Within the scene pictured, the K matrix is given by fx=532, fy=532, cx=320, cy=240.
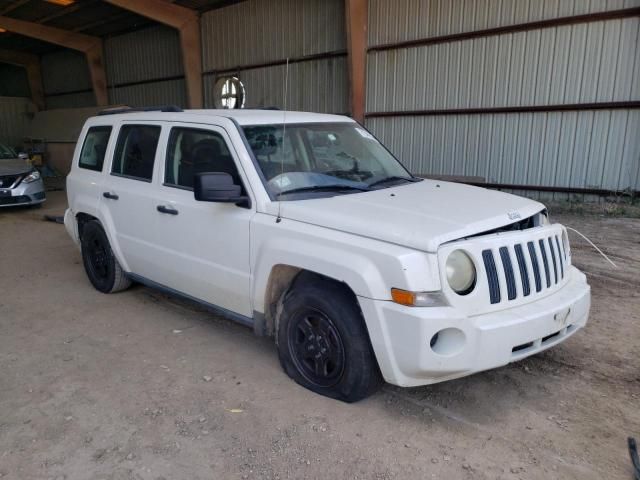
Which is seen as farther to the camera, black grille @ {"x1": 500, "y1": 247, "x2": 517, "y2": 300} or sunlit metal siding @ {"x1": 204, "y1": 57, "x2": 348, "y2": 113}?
sunlit metal siding @ {"x1": 204, "y1": 57, "x2": 348, "y2": 113}

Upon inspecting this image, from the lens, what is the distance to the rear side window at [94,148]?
5.41 meters

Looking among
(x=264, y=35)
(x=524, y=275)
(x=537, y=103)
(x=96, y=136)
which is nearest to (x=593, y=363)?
(x=524, y=275)

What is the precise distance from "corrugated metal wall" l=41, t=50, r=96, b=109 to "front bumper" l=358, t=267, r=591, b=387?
24.5 m

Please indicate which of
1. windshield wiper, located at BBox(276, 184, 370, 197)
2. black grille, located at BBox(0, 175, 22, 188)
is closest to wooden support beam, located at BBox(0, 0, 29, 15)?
black grille, located at BBox(0, 175, 22, 188)

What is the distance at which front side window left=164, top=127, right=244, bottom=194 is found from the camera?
3.98 m

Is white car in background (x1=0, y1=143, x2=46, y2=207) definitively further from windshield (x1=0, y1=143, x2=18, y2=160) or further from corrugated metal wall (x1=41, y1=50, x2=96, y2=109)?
corrugated metal wall (x1=41, y1=50, x2=96, y2=109)

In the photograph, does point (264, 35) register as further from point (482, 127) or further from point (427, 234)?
point (427, 234)

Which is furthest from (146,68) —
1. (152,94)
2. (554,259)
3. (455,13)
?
(554,259)

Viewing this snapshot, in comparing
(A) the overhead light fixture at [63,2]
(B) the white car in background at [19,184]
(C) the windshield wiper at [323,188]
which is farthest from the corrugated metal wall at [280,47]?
(C) the windshield wiper at [323,188]

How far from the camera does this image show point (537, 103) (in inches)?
424

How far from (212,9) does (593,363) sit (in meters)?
16.9

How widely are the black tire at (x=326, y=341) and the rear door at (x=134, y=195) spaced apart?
5.73ft

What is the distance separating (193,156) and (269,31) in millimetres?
12803

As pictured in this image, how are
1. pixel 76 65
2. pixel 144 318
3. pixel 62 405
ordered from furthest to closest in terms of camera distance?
1. pixel 76 65
2. pixel 144 318
3. pixel 62 405
